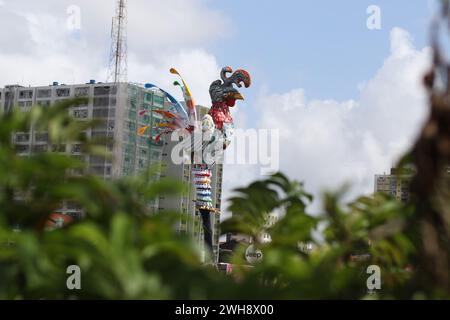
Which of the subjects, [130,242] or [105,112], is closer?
[130,242]

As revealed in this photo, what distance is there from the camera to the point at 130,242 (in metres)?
4.99

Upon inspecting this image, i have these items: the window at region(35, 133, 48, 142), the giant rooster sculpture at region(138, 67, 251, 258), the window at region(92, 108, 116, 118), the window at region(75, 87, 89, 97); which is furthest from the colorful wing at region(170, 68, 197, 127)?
the window at region(75, 87, 89, 97)

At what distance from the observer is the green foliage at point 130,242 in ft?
16.3

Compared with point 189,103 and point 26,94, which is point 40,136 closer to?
point 189,103

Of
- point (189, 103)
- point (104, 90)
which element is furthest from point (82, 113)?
point (189, 103)

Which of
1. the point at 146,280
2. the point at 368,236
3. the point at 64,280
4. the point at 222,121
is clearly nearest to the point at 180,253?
the point at 146,280

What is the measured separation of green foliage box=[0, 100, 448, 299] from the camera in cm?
498

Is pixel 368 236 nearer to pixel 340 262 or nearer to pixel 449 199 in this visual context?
pixel 340 262

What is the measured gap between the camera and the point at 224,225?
23.1ft

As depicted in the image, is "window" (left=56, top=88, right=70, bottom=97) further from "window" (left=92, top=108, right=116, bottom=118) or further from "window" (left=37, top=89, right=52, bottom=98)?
"window" (left=92, top=108, right=116, bottom=118)

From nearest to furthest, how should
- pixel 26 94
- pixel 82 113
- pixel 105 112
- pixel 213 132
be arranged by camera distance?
1. pixel 213 132
2. pixel 105 112
3. pixel 82 113
4. pixel 26 94

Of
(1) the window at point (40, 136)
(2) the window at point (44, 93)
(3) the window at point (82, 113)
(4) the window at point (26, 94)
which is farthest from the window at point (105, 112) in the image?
(1) the window at point (40, 136)
